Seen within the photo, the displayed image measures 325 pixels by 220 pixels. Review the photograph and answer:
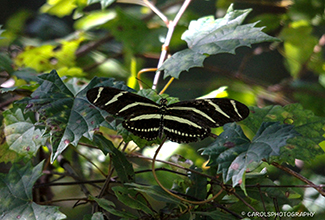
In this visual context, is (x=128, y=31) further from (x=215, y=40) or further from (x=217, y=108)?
(x=217, y=108)

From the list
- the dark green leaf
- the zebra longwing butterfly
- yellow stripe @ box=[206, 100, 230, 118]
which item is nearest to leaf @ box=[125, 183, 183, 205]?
the zebra longwing butterfly

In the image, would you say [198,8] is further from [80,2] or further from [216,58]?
[80,2]

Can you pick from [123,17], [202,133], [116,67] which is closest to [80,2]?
[123,17]

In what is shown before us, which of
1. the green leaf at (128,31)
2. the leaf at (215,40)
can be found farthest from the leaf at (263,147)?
the green leaf at (128,31)

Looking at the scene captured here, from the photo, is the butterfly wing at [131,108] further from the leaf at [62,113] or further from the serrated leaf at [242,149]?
the serrated leaf at [242,149]

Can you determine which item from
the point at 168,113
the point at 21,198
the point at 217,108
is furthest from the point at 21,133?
the point at 217,108

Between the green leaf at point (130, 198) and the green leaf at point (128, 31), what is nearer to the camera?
the green leaf at point (130, 198)
